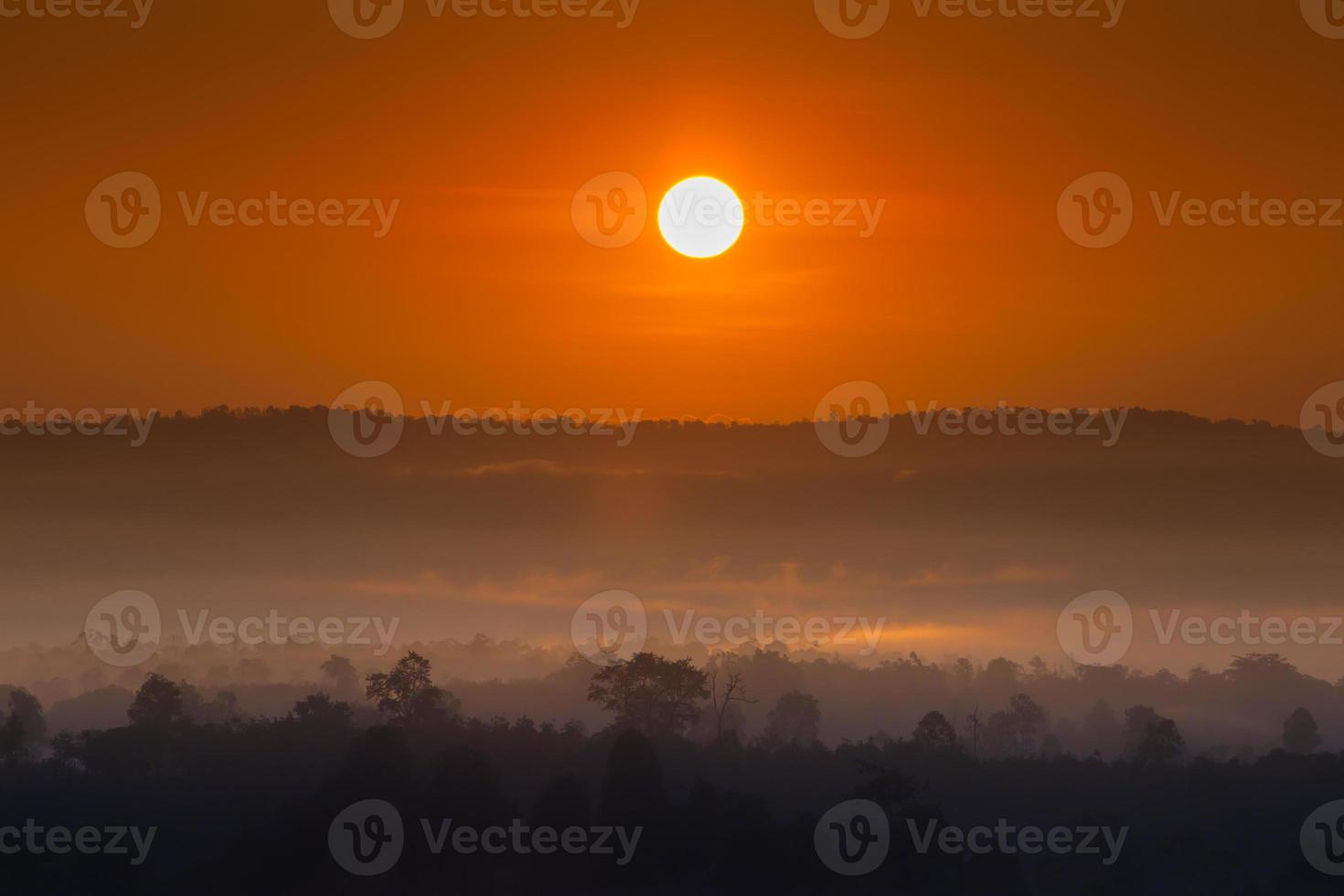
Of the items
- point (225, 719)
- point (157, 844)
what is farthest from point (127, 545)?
point (157, 844)

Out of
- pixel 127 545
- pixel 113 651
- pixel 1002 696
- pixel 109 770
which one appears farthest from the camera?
pixel 127 545

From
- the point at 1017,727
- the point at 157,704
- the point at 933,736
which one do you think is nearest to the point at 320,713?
the point at 157,704

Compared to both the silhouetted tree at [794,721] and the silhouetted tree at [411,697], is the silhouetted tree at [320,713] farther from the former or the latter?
the silhouetted tree at [794,721]

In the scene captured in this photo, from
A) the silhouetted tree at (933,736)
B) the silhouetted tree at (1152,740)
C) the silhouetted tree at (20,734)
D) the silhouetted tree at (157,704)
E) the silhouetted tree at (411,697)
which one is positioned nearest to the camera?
the silhouetted tree at (411,697)

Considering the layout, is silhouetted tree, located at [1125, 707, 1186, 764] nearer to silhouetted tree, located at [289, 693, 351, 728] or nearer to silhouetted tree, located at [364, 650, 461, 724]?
silhouetted tree, located at [364, 650, 461, 724]

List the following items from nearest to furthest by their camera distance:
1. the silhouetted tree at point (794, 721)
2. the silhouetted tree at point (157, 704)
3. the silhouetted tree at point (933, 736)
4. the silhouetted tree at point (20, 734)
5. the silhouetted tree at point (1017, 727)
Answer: the silhouetted tree at point (20, 734) < the silhouetted tree at point (794, 721) < the silhouetted tree at point (157, 704) < the silhouetted tree at point (933, 736) < the silhouetted tree at point (1017, 727)

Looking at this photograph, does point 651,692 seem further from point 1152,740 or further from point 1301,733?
point 1301,733

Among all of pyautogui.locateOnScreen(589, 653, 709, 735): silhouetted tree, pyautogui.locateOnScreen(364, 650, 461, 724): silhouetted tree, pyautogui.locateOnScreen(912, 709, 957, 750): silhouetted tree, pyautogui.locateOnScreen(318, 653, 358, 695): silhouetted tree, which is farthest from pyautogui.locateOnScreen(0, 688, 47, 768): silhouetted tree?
pyautogui.locateOnScreen(912, 709, 957, 750): silhouetted tree

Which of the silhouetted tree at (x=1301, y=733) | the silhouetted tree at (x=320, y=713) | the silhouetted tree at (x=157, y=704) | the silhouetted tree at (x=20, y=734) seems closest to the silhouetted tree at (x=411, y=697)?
the silhouetted tree at (x=320, y=713)

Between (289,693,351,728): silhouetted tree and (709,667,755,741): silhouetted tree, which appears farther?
(289,693,351,728): silhouetted tree

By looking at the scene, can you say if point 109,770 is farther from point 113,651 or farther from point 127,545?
point 127,545

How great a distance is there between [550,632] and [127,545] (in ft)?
293

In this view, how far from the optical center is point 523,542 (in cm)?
18738

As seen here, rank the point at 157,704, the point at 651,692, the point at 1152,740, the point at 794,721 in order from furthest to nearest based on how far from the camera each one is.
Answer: the point at 1152,740, the point at 794,721, the point at 157,704, the point at 651,692
